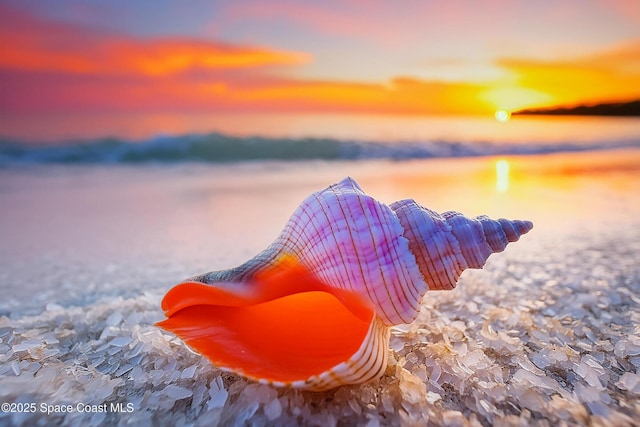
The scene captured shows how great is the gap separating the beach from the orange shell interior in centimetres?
8

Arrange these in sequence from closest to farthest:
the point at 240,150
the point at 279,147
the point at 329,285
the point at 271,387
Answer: the point at 271,387 < the point at 329,285 < the point at 240,150 < the point at 279,147

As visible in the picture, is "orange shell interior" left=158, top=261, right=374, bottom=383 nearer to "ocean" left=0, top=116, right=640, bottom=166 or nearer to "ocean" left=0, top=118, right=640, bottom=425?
"ocean" left=0, top=118, right=640, bottom=425

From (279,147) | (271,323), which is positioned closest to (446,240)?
(271,323)

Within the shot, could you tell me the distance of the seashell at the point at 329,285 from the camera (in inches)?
56.0

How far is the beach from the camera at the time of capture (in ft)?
4.28

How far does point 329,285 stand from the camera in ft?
4.99

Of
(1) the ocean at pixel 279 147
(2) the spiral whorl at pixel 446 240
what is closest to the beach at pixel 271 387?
(2) the spiral whorl at pixel 446 240

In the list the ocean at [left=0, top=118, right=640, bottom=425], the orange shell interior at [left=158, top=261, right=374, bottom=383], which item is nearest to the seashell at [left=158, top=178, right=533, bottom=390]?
the orange shell interior at [left=158, top=261, right=374, bottom=383]

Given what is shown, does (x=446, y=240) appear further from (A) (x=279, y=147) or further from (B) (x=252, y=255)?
(A) (x=279, y=147)

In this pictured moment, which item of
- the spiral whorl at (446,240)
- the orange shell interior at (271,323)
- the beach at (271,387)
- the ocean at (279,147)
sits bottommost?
the beach at (271,387)

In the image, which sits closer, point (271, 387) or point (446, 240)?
point (271, 387)

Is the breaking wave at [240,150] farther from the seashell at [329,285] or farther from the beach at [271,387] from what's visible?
the seashell at [329,285]

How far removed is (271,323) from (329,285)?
244mm

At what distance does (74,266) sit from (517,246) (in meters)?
2.88
